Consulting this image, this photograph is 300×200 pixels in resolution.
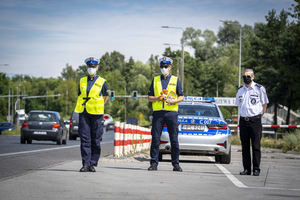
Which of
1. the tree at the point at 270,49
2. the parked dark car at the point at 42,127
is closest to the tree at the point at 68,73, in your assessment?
the tree at the point at 270,49

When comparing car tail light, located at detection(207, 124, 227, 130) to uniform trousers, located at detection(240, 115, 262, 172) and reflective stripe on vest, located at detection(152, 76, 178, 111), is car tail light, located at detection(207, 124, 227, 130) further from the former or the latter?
reflective stripe on vest, located at detection(152, 76, 178, 111)

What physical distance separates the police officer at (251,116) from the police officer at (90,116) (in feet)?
8.64

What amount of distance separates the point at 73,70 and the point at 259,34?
11880 centimetres

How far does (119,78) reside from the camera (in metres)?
138

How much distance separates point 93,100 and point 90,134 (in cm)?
61

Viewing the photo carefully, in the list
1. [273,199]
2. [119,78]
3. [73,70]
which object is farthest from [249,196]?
[73,70]

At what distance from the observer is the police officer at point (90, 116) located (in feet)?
28.8

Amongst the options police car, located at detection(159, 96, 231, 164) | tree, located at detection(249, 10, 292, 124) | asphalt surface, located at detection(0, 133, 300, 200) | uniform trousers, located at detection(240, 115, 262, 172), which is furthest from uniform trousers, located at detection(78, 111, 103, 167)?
tree, located at detection(249, 10, 292, 124)

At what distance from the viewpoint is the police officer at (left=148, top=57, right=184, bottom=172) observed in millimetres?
9375

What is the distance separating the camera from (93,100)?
28.9 feet

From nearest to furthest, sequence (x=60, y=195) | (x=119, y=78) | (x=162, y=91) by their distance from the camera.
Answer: (x=60, y=195)
(x=162, y=91)
(x=119, y=78)

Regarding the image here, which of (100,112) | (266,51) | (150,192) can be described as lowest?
(150,192)

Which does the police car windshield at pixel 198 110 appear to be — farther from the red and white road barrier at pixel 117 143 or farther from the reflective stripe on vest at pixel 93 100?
the reflective stripe on vest at pixel 93 100

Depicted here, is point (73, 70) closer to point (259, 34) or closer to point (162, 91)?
point (259, 34)
